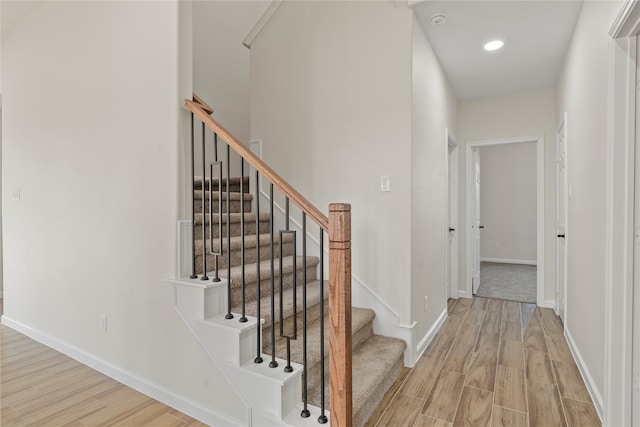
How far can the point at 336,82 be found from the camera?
112 inches

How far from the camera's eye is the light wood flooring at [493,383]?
6.36 ft

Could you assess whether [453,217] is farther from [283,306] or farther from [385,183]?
[283,306]

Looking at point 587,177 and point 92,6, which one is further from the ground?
point 92,6

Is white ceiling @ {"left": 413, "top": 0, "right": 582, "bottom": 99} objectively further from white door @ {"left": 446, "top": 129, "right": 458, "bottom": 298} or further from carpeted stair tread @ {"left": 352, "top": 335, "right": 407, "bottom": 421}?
carpeted stair tread @ {"left": 352, "top": 335, "right": 407, "bottom": 421}

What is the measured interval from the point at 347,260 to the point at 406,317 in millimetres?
1305

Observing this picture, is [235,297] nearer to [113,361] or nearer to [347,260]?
[347,260]

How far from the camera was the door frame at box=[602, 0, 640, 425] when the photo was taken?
1.62m

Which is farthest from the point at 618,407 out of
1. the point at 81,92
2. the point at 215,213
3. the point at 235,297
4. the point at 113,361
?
the point at 81,92

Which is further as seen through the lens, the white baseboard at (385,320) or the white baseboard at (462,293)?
the white baseboard at (462,293)

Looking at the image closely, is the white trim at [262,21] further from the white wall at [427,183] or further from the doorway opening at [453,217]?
the doorway opening at [453,217]

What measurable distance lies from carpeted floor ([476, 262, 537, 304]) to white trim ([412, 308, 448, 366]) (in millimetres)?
1456

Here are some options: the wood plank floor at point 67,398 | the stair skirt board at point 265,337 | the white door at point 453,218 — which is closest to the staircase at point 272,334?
the stair skirt board at point 265,337

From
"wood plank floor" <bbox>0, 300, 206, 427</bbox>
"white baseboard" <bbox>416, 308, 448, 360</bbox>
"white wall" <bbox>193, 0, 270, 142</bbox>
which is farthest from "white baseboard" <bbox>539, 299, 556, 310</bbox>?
"white wall" <bbox>193, 0, 270, 142</bbox>

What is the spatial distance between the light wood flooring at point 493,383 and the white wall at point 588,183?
19 centimetres
